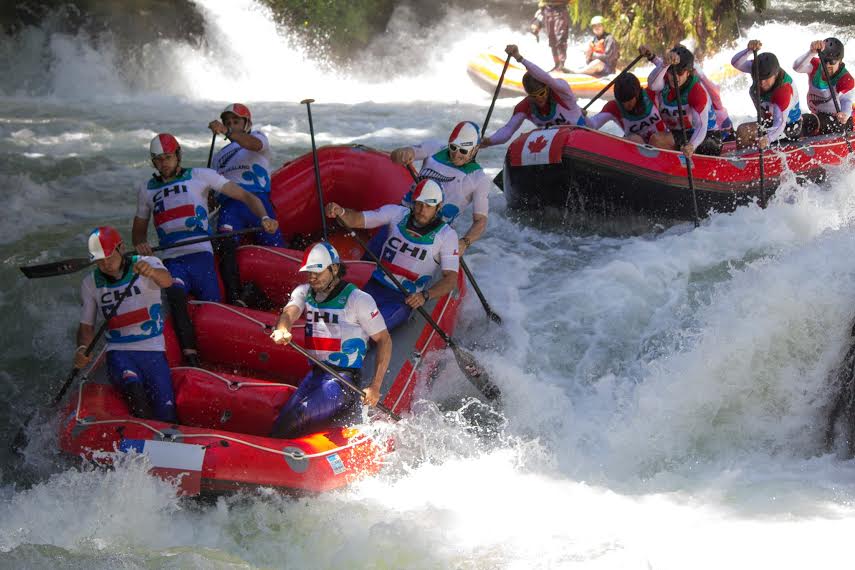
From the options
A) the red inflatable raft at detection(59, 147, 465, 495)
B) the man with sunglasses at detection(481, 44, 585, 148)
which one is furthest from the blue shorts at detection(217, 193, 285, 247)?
the man with sunglasses at detection(481, 44, 585, 148)

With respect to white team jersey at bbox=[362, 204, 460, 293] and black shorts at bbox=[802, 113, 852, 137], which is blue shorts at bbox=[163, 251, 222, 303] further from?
black shorts at bbox=[802, 113, 852, 137]

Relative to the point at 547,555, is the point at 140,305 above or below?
above

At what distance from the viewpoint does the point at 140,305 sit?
5.15 metres

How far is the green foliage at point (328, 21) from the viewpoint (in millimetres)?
17500

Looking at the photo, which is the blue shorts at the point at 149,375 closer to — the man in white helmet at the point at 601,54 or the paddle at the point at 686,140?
the paddle at the point at 686,140

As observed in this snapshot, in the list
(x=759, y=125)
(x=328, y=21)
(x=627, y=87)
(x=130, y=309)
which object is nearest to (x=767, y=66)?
(x=759, y=125)

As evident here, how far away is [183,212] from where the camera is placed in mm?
5902

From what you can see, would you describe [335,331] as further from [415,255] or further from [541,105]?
[541,105]

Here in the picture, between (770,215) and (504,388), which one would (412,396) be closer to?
(504,388)

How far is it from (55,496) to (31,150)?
736 cm

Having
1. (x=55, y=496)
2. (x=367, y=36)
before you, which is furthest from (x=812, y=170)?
(x=367, y=36)

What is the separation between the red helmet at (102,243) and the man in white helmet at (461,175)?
2117 millimetres

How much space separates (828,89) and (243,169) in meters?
5.39

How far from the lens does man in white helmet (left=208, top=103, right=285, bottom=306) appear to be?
6406 mm
